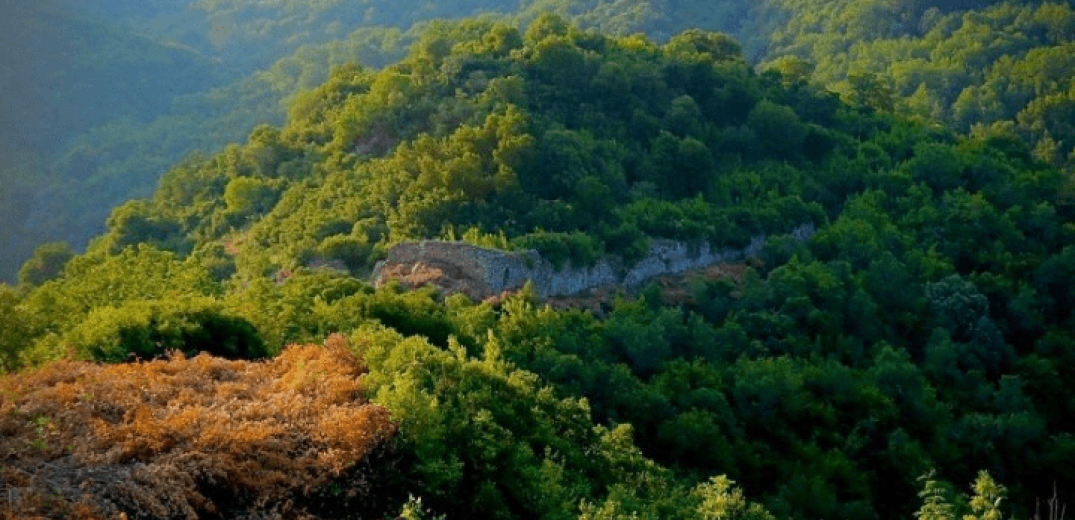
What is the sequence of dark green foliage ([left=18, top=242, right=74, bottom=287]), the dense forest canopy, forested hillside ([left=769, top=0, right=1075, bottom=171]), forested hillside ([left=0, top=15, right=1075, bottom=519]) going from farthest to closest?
1. the dense forest canopy
2. forested hillside ([left=769, top=0, right=1075, bottom=171])
3. dark green foliage ([left=18, top=242, right=74, bottom=287])
4. forested hillside ([left=0, top=15, right=1075, bottom=519])

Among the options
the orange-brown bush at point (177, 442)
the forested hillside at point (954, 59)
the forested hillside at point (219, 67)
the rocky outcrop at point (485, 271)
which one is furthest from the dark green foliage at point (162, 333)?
the forested hillside at point (219, 67)

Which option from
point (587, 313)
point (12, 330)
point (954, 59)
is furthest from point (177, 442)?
point (954, 59)

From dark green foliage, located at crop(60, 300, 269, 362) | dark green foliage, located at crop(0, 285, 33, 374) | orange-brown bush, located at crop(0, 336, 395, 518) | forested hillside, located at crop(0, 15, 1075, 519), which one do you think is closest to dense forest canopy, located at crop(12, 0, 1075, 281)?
forested hillside, located at crop(0, 15, 1075, 519)

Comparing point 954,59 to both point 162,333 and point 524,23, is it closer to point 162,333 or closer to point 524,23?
point 524,23

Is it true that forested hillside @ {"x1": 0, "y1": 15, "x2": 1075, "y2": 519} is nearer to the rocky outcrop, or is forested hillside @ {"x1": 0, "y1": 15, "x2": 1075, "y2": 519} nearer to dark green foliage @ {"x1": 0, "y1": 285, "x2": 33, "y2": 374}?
dark green foliage @ {"x1": 0, "y1": 285, "x2": 33, "y2": 374}

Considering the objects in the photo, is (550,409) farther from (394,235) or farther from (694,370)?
(394,235)

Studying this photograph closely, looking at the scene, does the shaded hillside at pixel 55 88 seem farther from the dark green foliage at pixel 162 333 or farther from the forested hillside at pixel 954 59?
the dark green foliage at pixel 162 333
